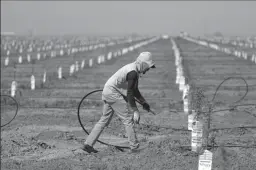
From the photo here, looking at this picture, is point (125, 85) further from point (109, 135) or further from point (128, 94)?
point (109, 135)

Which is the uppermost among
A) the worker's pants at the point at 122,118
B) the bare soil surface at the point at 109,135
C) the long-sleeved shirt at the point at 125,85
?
the long-sleeved shirt at the point at 125,85

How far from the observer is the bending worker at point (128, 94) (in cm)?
771

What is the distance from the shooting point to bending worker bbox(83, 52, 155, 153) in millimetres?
7711

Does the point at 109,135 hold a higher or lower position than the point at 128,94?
lower

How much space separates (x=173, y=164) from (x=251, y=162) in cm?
119

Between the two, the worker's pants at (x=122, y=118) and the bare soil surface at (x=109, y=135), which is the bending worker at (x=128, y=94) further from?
the bare soil surface at (x=109, y=135)

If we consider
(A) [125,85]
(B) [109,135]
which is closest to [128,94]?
(A) [125,85]

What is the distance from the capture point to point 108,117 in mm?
8156

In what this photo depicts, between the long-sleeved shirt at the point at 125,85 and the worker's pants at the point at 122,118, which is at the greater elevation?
the long-sleeved shirt at the point at 125,85

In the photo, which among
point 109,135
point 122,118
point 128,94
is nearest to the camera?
point 128,94

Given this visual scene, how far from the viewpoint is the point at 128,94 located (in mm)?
7707

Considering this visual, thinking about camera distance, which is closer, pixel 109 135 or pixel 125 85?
pixel 125 85

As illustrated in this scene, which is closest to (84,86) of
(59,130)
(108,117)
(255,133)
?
(59,130)

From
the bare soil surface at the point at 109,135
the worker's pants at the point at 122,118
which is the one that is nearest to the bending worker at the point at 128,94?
the worker's pants at the point at 122,118
